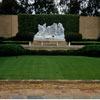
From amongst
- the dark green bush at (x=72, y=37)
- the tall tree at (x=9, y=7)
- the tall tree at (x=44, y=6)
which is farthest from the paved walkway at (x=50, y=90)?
the tall tree at (x=44, y=6)

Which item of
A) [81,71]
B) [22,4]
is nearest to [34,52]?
[81,71]

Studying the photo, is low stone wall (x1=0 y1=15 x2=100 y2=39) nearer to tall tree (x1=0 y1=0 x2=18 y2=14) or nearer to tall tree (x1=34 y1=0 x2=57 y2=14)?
tall tree (x1=0 y1=0 x2=18 y2=14)

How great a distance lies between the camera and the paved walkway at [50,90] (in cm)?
606

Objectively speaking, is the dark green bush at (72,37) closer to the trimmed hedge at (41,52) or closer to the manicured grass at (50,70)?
the trimmed hedge at (41,52)

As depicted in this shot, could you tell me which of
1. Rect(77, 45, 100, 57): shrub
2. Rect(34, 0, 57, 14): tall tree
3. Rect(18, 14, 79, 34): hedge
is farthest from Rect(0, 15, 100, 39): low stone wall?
Rect(77, 45, 100, 57): shrub

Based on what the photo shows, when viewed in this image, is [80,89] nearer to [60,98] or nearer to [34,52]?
[60,98]

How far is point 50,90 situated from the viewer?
6680mm

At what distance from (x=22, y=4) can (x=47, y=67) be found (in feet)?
113

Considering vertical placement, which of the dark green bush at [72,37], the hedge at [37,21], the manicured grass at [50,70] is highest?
the hedge at [37,21]

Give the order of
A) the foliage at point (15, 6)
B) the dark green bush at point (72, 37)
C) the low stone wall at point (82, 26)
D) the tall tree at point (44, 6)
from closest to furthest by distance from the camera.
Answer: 1. the dark green bush at point (72, 37)
2. the low stone wall at point (82, 26)
3. the foliage at point (15, 6)
4. the tall tree at point (44, 6)

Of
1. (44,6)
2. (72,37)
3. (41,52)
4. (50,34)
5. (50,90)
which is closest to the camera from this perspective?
(50,90)

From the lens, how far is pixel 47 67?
9188mm

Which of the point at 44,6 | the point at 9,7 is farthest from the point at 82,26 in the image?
the point at 9,7

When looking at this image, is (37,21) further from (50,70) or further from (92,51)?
(50,70)
